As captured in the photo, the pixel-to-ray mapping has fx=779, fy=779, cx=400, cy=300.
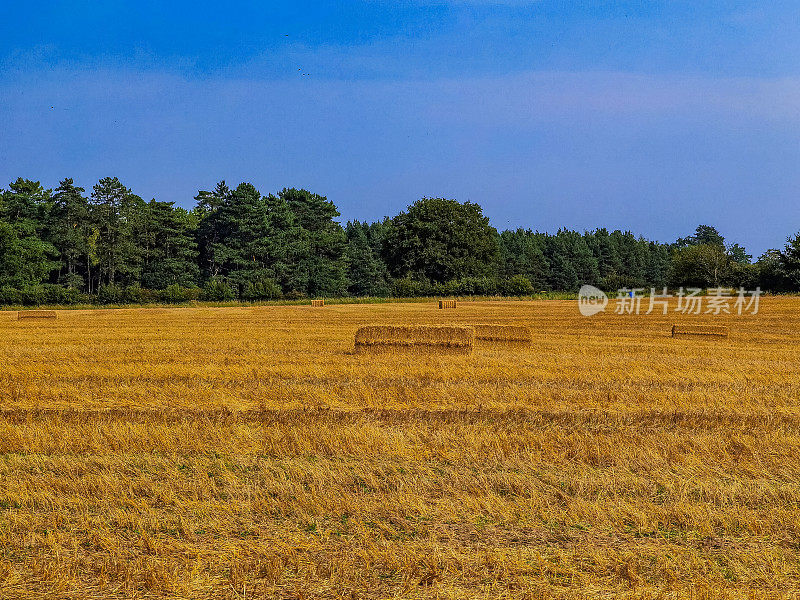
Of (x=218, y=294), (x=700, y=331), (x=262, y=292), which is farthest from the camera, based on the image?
(x=262, y=292)

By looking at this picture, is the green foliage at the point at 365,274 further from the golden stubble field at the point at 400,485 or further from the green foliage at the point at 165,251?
the golden stubble field at the point at 400,485

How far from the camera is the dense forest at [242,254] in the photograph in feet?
216

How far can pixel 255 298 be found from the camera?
67438mm

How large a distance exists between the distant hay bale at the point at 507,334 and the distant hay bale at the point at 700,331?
618 cm

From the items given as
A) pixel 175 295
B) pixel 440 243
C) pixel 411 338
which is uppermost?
pixel 440 243

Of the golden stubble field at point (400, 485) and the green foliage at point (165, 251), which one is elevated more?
the green foliage at point (165, 251)

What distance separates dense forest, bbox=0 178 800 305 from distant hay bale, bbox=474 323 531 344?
47.3 meters

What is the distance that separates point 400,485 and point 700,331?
2006 cm

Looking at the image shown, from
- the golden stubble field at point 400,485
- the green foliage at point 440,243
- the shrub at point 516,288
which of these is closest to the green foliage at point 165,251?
the green foliage at point 440,243

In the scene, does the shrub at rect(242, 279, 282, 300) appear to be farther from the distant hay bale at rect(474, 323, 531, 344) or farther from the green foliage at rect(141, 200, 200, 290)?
the distant hay bale at rect(474, 323, 531, 344)

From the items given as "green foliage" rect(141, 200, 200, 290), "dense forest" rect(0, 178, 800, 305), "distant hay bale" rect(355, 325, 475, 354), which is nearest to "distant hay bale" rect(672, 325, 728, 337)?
"distant hay bale" rect(355, 325, 475, 354)

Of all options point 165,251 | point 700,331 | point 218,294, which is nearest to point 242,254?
point 165,251

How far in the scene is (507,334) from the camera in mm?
21297

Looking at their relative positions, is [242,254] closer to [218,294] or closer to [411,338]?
[218,294]
